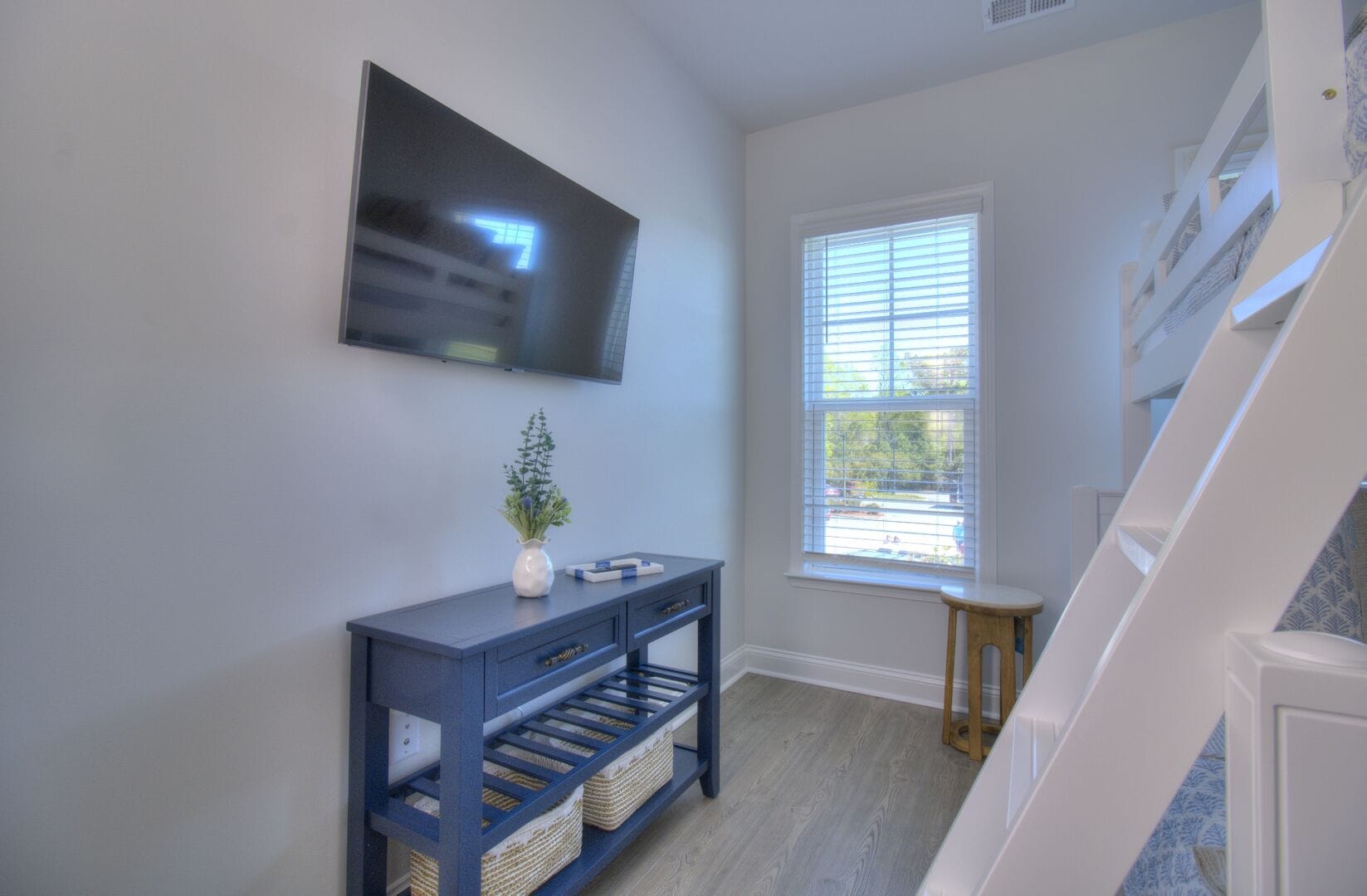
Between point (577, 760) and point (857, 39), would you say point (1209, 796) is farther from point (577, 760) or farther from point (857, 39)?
point (857, 39)

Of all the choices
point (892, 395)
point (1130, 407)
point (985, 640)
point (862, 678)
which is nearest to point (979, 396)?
point (892, 395)

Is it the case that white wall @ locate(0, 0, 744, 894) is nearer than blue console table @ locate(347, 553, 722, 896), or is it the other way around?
white wall @ locate(0, 0, 744, 894)

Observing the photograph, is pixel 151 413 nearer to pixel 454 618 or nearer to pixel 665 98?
pixel 454 618

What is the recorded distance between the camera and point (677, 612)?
77.3 inches

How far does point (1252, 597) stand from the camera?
0.55 m

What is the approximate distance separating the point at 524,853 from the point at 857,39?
10.0ft

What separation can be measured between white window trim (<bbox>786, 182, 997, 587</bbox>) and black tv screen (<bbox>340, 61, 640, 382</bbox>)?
135 centimetres

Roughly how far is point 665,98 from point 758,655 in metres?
2.68

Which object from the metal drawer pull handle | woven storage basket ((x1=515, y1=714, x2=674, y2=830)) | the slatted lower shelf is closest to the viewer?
the slatted lower shelf

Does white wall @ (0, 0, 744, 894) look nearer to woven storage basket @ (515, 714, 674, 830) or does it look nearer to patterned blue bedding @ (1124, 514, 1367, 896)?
woven storage basket @ (515, 714, 674, 830)

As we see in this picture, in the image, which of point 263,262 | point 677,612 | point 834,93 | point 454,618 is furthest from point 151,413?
point 834,93

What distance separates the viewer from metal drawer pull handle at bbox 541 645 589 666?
1.45 metres

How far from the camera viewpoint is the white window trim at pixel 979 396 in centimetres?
280

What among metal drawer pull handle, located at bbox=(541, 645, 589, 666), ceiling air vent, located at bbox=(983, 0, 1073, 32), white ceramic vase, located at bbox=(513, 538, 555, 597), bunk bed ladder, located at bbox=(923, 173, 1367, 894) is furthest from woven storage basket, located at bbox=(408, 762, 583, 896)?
ceiling air vent, located at bbox=(983, 0, 1073, 32)
